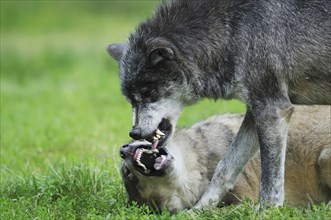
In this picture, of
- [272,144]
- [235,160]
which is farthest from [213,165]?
[272,144]

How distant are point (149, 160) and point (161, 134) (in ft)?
0.95

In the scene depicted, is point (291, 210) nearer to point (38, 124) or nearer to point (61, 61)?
point (38, 124)

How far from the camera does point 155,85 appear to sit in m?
7.84

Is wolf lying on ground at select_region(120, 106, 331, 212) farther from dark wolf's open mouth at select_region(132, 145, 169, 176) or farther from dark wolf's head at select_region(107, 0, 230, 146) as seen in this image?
dark wolf's head at select_region(107, 0, 230, 146)

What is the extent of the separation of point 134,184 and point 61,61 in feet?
34.6

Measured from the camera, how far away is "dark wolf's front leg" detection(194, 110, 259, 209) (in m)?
8.18

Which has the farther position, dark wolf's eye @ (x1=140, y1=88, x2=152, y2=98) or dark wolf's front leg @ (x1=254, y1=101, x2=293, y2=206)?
dark wolf's eye @ (x1=140, y1=88, x2=152, y2=98)

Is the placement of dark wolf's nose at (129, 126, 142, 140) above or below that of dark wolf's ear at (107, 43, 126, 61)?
below

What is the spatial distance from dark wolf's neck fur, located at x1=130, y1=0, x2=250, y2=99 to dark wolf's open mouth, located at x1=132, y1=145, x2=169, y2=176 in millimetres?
692

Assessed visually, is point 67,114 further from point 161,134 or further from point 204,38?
point 204,38

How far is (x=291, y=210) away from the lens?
23.6 ft

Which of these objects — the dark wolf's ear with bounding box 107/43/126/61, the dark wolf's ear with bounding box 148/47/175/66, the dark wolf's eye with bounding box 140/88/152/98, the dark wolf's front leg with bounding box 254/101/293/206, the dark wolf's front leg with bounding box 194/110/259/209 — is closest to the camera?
the dark wolf's front leg with bounding box 254/101/293/206

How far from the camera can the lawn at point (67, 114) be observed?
7.89m

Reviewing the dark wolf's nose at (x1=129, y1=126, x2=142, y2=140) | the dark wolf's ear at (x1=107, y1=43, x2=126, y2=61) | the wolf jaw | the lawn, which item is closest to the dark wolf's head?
the dark wolf's nose at (x1=129, y1=126, x2=142, y2=140)
